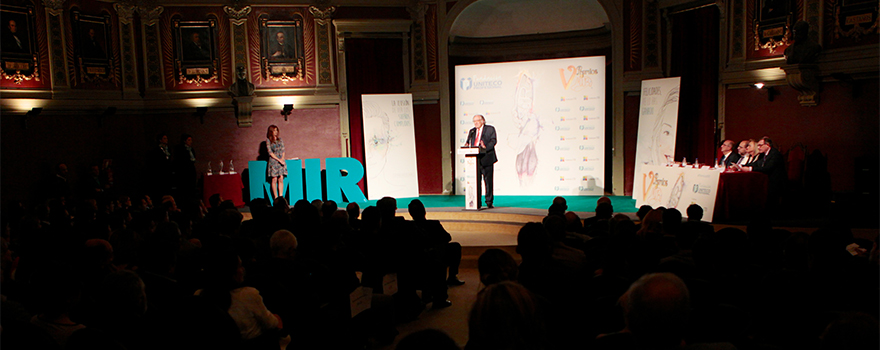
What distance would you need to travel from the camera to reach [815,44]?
7.23m

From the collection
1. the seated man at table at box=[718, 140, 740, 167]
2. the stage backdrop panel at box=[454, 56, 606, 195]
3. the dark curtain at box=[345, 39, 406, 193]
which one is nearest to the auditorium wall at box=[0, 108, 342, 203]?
the dark curtain at box=[345, 39, 406, 193]

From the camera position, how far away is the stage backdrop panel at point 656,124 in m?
8.17

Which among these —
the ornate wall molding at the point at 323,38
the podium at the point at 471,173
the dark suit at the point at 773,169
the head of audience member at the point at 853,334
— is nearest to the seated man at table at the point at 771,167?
the dark suit at the point at 773,169

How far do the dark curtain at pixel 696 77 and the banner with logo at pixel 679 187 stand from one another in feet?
4.32

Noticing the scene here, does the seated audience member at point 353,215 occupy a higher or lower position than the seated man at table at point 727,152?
lower

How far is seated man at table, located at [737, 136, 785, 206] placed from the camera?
21.8ft

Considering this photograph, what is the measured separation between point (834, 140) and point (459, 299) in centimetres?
550

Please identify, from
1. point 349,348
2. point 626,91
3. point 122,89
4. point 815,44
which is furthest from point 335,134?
point 349,348

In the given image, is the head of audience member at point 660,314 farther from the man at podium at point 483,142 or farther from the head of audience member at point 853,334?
the man at podium at point 483,142

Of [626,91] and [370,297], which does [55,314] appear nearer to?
[370,297]

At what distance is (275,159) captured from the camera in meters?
9.27

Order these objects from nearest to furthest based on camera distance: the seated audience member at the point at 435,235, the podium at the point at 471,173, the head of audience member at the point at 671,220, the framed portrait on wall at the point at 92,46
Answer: the head of audience member at the point at 671,220
the seated audience member at the point at 435,235
the podium at the point at 471,173
the framed portrait on wall at the point at 92,46

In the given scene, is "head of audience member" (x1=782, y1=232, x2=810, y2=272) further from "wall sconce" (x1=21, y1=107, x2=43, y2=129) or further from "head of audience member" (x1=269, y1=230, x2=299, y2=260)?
"wall sconce" (x1=21, y1=107, x2=43, y2=129)

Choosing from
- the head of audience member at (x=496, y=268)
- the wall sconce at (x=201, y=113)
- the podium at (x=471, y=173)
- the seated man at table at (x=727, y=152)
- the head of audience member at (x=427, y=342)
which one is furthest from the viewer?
the wall sconce at (x=201, y=113)
